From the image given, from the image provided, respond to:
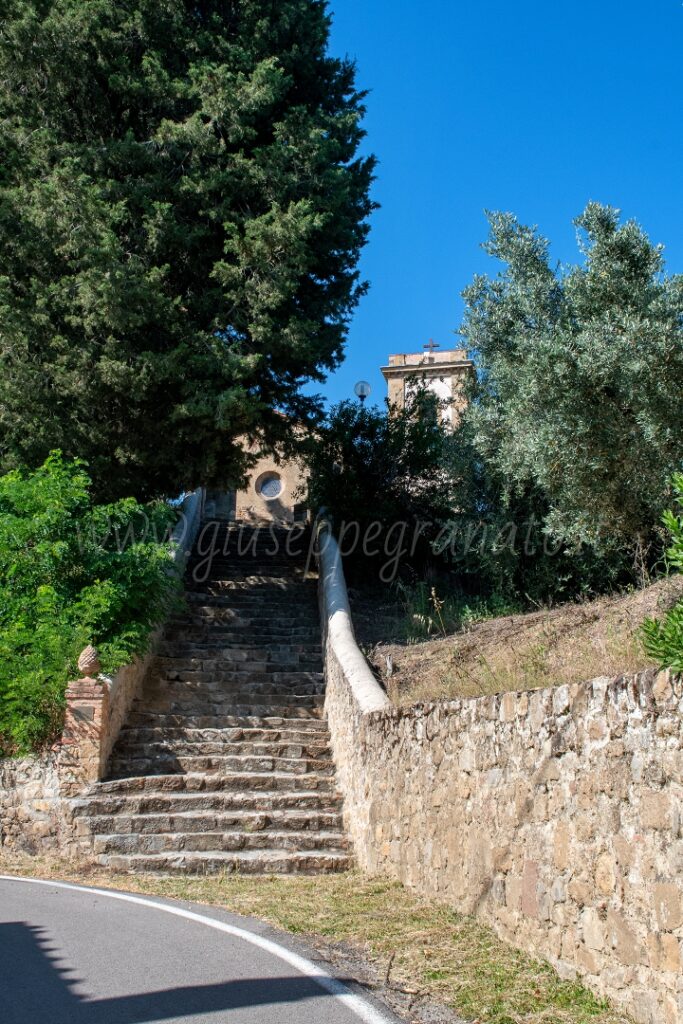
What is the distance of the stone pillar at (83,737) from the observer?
9.80 m

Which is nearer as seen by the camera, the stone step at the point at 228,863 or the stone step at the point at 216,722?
the stone step at the point at 228,863

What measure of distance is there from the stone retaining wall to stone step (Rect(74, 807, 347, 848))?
1.58 meters

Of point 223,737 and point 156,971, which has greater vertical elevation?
point 223,737

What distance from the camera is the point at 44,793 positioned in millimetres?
9680

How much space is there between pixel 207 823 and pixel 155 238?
8767 millimetres

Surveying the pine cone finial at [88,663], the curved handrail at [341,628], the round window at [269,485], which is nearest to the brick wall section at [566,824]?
the curved handrail at [341,628]

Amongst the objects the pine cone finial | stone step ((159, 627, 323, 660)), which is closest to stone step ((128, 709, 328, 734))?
the pine cone finial

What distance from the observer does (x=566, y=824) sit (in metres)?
5.09

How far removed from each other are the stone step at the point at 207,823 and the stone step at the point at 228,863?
34cm

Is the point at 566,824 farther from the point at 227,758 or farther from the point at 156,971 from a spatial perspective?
the point at 227,758

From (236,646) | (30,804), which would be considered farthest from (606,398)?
(30,804)

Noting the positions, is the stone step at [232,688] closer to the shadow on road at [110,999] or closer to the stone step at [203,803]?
the stone step at [203,803]

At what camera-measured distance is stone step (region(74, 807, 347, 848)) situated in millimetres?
9313
